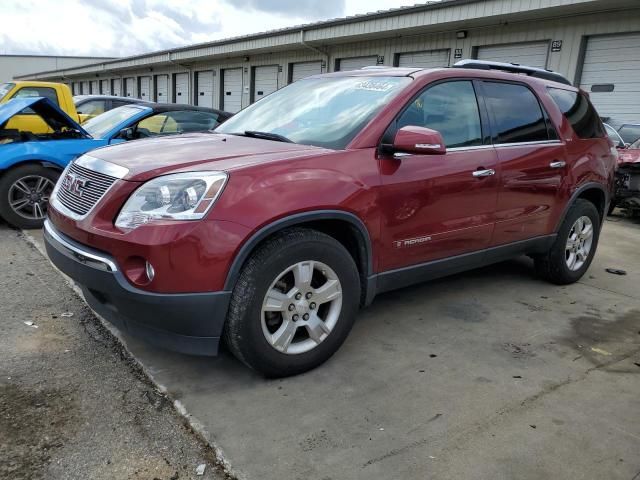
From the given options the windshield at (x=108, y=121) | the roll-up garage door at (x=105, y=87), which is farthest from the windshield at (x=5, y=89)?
the roll-up garage door at (x=105, y=87)

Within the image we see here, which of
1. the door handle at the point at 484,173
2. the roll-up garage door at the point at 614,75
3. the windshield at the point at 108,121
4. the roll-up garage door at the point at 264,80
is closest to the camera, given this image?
the door handle at the point at 484,173

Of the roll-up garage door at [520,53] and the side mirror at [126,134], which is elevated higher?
the roll-up garage door at [520,53]

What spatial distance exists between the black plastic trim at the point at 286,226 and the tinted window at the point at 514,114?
151cm

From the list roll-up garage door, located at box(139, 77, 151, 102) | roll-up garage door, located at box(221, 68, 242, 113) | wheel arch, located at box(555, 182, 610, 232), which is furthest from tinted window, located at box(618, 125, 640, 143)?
roll-up garage door, located at box(139, 77, 151, 102)

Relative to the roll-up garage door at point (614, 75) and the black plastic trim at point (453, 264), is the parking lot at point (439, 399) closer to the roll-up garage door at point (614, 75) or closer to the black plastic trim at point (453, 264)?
the black plastic trim at point (453, 264)

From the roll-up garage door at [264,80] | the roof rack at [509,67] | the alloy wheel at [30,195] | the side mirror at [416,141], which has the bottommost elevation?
the alloy wheel at [30,195]

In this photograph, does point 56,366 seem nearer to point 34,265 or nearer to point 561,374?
point 34,265

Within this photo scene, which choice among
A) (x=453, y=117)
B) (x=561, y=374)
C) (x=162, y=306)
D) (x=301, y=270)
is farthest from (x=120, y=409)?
(x=453, y=117)

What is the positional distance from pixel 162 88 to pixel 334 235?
29.8 metres

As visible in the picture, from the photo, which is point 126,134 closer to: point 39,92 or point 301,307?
point 39,92

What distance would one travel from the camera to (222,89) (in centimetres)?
2430

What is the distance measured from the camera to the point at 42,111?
6.26 meters

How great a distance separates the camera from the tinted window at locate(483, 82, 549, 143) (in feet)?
13.1

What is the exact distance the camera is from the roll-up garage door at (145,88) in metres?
31.8
